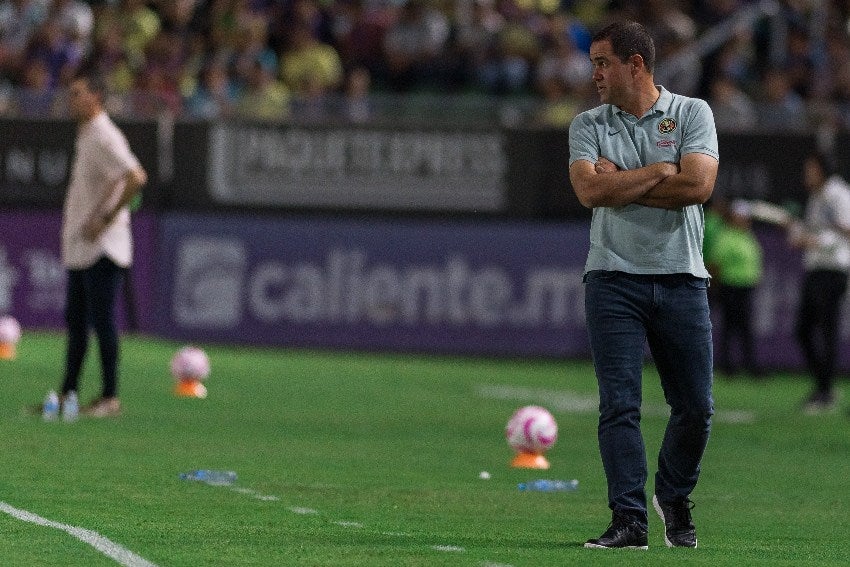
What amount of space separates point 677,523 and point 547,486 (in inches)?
105

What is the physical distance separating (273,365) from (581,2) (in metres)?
8.68

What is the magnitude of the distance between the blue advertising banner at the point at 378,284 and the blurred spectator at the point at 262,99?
1.26m

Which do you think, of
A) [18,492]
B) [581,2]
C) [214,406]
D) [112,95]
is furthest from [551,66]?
[18,492]

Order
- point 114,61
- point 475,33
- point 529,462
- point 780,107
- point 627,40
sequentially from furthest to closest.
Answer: point 475,33
point 114,61
point 780,107
point 529,462
point 627,40

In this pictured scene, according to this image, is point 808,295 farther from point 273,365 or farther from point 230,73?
point 230,73

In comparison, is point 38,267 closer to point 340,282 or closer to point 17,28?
point 17,28

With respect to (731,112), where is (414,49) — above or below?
above

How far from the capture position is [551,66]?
25109 millimetres

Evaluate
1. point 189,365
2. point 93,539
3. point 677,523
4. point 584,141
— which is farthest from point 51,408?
point 584,141

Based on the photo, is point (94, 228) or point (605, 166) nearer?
point (605, 166)

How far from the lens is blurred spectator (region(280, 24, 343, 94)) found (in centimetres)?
2489

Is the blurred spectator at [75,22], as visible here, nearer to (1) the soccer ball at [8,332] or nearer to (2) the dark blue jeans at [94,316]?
(1) the soccer ball at [8,332]

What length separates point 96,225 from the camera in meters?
13.6

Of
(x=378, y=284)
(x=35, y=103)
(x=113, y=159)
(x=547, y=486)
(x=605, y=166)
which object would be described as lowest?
(x=378, y=284)
